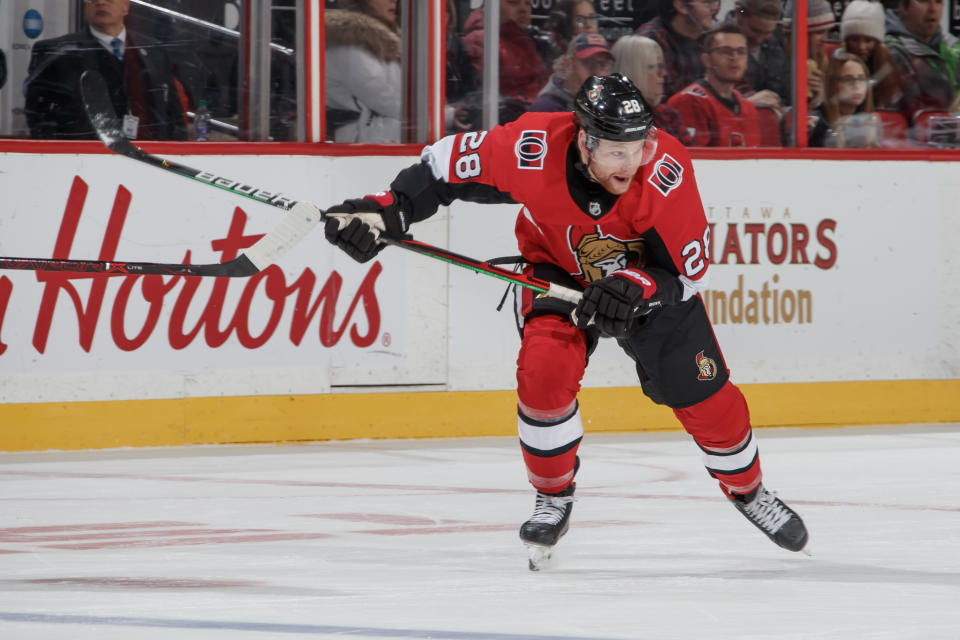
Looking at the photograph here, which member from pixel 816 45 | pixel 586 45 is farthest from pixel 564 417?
pixel 816 45

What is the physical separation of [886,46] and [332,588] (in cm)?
419

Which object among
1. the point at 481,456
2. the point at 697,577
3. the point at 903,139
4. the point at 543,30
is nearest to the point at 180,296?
the point at 481,456

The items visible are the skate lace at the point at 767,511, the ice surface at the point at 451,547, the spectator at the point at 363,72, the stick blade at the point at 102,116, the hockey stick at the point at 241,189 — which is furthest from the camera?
the spectator at the point at 363,72

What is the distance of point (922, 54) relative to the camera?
20.1 ft

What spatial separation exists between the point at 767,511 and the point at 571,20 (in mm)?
2854

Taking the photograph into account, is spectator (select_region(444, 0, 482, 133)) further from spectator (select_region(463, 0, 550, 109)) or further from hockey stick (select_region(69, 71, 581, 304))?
hockey stick (select_region(69, 71, 581, 304))

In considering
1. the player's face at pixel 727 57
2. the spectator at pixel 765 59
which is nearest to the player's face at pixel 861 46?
the spectator at pixel 765 59

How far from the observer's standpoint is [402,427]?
5316 mm

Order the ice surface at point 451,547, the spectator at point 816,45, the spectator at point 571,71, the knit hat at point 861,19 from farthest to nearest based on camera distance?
the knit hat at point 861,19
the spectator at point 816,45
the spectator at point 571,71
the ice surface at point 451,547

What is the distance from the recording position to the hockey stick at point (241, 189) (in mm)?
3104

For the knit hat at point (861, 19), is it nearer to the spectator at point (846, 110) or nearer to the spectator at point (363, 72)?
the spectator at point (846, 110)

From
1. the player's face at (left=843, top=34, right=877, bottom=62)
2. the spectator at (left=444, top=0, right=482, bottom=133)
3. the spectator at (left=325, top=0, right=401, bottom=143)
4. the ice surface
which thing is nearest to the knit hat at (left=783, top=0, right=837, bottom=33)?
the player's face at (left=843, top=34, right=877, bottom=62)

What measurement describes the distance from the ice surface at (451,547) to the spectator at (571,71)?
1358mm

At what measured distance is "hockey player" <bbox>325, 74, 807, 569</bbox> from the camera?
295 cm
